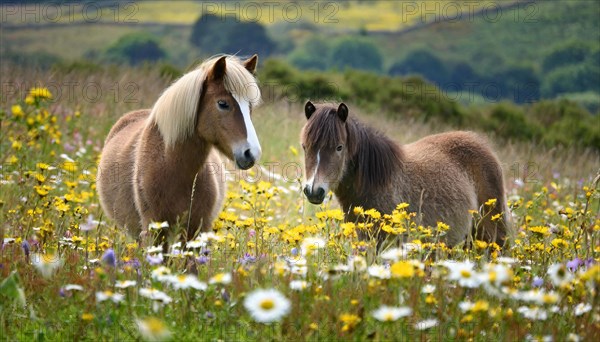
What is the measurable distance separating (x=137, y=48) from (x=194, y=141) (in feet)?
158

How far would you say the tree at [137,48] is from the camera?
49.9 metres

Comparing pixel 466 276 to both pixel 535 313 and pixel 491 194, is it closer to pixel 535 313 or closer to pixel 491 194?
pixel 535 313

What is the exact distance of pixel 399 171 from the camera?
22.8ft

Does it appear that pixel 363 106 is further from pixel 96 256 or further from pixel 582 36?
pixel 582 36

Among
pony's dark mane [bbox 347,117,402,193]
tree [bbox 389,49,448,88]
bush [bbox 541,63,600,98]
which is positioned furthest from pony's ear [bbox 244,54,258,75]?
tree [bbox 389,49,448,88]

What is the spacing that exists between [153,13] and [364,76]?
43590mm

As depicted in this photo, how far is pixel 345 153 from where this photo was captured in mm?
6574

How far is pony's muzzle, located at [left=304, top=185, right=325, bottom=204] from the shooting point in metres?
6.03

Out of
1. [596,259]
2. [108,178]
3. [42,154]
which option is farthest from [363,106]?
[596,259]

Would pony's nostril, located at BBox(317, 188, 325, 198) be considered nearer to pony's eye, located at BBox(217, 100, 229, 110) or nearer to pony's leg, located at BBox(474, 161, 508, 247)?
pony's eye, located at BBox(217, 100, 229, 110)

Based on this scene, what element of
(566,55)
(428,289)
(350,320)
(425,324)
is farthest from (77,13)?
(350,320)

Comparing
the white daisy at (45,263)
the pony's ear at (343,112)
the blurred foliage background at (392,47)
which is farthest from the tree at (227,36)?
the white daisy at (45,263)

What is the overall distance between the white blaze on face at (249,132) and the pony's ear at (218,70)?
0.76 ft

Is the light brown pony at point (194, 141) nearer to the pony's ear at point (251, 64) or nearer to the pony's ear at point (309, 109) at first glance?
the pony's ear at point (251, 64)
